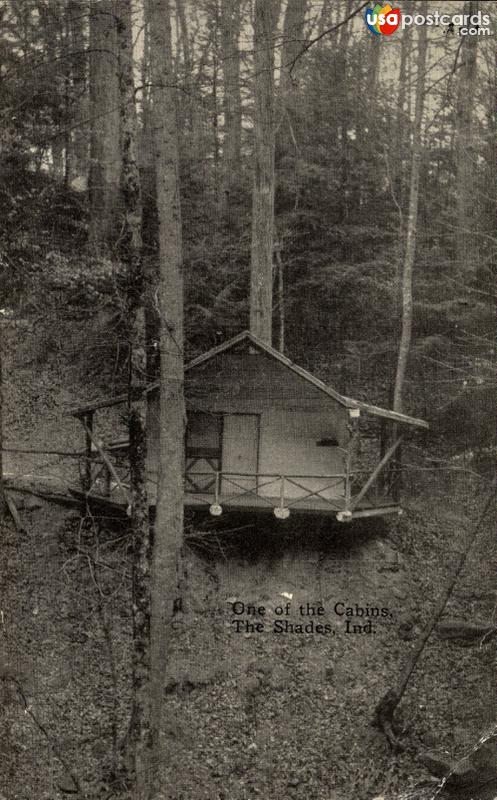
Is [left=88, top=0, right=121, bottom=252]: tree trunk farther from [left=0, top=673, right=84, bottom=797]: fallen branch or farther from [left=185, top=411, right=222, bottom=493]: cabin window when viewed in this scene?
[left=0, top=673, right=84, bottom=797]: fallen branch

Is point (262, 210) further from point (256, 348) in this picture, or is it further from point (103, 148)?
point (103, 148)

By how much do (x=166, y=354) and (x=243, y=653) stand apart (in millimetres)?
5006

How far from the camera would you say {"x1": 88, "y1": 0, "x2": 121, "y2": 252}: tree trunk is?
14.7m

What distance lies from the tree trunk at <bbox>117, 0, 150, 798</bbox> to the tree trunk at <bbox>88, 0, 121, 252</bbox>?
Result: 16.6ft

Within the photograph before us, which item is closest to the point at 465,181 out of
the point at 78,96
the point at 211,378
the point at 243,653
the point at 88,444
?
the point at 211,378

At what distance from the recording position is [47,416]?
581 inches

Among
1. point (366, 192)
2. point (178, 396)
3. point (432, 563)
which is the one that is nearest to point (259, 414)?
point (178, 396)

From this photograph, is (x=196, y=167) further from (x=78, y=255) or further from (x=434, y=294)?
(x=434, y=294)

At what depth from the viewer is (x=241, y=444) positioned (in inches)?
583

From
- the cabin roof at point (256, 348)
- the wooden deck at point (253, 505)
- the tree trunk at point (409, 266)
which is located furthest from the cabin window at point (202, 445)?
the tree trunk at point (409, 266)

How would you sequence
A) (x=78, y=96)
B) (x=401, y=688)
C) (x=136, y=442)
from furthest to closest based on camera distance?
(x=78, y=96), (x=401, y=688), (x=136, y=442)

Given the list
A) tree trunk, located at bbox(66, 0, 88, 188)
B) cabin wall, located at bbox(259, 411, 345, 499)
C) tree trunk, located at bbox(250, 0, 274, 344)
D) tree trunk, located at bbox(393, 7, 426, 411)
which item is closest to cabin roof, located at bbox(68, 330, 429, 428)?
cabin wall, located at bbox(259, 411, 345, 499)

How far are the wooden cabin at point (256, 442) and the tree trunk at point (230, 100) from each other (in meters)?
3.57

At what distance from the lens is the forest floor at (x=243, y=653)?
399 inches
